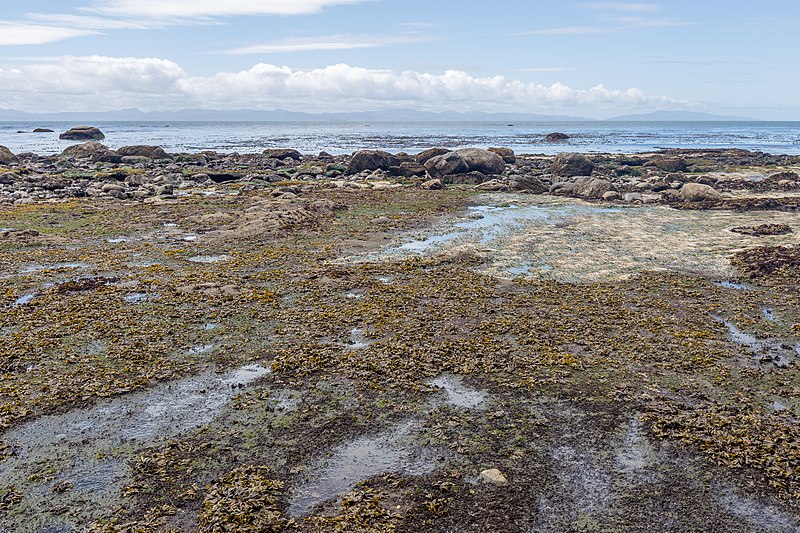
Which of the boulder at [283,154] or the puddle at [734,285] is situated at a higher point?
the boulder at [283,154]

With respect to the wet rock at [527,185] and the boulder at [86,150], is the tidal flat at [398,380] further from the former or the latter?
the boulder at [86,150]

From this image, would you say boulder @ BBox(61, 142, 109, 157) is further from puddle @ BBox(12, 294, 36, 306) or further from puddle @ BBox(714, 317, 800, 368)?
puddle @ BBox(714, 317, 800, 368)

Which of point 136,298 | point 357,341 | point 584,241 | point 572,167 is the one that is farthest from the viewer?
point 572,167

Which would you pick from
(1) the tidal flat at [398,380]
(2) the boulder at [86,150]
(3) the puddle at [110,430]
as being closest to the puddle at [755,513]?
(1) the tidal flat at [398,380]

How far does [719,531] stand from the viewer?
725 centimetres

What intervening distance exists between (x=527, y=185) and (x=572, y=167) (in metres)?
11.1

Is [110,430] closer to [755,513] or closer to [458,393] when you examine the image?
[458,393]

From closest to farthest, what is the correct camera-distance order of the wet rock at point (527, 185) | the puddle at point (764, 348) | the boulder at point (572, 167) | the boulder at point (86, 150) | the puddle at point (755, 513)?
the puddle at point (755, 513) < the puddle at point (764, 348) < the wet rock at point (527, 185) < the boulder at point (572, 167) < the boulder at point (86, 150)

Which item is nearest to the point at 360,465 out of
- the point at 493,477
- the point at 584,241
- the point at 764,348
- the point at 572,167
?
the point at 493,477

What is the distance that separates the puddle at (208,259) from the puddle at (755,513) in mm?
16850

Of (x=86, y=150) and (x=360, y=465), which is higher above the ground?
(x=86, y=150)

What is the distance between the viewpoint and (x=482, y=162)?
51.2 meters

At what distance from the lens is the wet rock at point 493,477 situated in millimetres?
8250

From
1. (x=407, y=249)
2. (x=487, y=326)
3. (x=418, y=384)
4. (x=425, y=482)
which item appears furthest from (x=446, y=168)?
(x=425, y=482)
